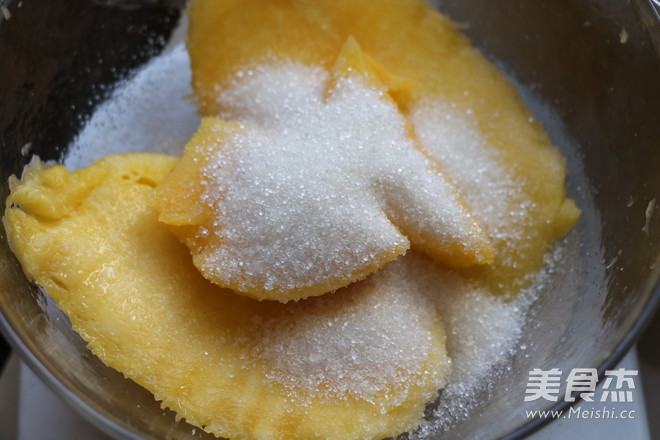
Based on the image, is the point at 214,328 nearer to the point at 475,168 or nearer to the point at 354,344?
the point at 354,344

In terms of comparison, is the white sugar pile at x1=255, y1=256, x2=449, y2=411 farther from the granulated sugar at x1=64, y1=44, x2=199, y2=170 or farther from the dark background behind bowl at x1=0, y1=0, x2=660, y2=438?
the granulated sugar at x1=64, y1=44, x2=199, y2=170

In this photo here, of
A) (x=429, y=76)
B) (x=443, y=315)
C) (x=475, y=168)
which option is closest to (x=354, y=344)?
(x=443, y=315)

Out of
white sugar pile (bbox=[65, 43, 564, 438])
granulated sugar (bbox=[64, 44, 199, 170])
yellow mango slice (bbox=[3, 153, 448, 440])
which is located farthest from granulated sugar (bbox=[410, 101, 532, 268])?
granulated sugar (bbox=[64, 44, 199, 170])

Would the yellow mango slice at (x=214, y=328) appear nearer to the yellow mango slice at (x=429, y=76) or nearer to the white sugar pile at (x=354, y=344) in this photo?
the white sugar pile at (x=354, y=344)

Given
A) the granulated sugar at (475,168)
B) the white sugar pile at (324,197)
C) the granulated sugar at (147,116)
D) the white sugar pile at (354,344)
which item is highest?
the granulated sugar at (475,168)

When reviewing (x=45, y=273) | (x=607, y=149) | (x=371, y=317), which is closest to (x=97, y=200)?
(x=45, y=273)

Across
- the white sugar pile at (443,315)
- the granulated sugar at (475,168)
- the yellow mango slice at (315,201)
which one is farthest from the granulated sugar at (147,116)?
the granulated sugar at (475,168)
